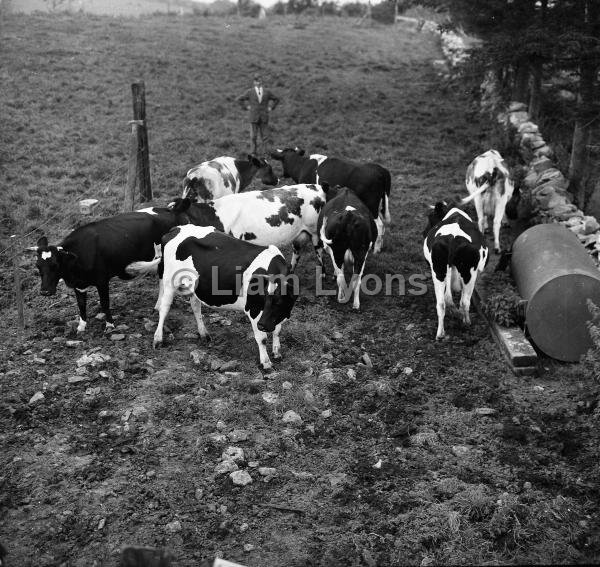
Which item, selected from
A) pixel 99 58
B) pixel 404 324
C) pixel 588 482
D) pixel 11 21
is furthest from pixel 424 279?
pixel 11 21

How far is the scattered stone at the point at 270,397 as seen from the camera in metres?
7.84

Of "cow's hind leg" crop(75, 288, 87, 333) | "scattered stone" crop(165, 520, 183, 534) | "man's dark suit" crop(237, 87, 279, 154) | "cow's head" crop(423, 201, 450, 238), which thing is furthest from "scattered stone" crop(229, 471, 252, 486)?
"man's dark suit" crop(237, 87, 279, 154)

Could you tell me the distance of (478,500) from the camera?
6090mm

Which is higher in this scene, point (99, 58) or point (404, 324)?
point (99, 58)

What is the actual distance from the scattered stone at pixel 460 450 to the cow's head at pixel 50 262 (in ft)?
17.7

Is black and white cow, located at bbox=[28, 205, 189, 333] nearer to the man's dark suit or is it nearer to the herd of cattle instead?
the herd of cattle

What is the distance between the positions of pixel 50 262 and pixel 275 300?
3.08 m

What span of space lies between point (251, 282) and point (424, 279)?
394 centimetres

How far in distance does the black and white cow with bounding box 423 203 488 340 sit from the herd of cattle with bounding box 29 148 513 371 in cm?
2

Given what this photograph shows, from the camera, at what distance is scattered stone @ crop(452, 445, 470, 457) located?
695 cm

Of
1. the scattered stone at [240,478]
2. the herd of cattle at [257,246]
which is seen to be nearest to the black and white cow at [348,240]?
the herd of cattle at [257,246]

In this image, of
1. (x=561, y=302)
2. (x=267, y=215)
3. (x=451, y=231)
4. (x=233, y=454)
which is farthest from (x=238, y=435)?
(x=267, y=215)

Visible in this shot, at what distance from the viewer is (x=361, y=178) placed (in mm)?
12672

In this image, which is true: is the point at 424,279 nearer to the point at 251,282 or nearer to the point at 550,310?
the point at 550,310
